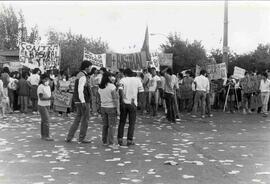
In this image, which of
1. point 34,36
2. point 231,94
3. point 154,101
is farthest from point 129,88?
point 34,36

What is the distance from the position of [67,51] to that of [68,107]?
4832cm

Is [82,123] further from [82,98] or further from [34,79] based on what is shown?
[34,79]

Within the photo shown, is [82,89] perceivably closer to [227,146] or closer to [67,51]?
[227,146]

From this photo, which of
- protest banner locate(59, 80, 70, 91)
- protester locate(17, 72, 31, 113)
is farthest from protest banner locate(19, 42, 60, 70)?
protest banner locate(59, 80, 70, 91)

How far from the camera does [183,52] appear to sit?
4338 cm

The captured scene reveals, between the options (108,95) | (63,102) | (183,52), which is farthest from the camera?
(183,52)

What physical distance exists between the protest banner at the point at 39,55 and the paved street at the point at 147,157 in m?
7.22

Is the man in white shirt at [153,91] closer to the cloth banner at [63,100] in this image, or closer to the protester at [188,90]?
the protester at [188,90]

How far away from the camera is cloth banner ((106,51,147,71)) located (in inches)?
870

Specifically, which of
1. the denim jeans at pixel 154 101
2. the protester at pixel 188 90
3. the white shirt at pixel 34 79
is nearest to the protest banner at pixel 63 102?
the white shirt at pixel 34 79

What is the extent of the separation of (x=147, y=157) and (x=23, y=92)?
11278 millimetres

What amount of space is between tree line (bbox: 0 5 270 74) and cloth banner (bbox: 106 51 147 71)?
5150 millimetres

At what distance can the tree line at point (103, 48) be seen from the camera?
42.5 m

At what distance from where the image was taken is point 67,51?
2608 inches
